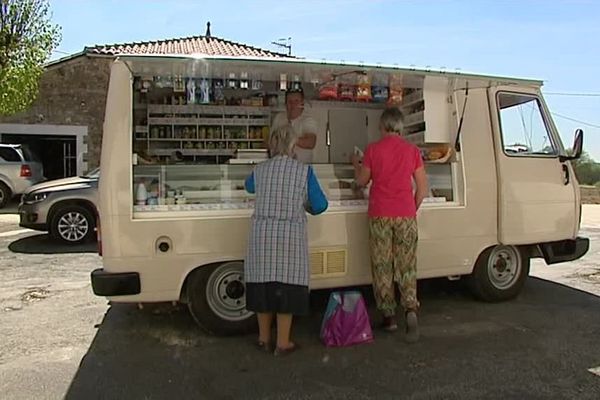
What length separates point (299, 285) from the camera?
4188 millimetres

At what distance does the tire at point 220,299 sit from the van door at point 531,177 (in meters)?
2.48

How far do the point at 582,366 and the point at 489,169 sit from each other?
1.95 m

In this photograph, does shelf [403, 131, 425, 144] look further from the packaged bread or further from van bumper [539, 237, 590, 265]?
van bumper [539, 237, 590, 265]

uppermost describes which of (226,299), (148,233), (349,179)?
(349,179)

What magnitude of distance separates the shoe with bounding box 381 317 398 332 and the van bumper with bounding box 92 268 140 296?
203 centimetres

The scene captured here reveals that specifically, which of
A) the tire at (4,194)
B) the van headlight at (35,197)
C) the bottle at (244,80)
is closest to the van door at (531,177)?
the bottle at (244,80)

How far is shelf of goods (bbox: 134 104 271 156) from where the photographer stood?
5.51 m

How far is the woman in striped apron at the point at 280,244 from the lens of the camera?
163 inches

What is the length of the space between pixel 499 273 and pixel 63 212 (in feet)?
22.5

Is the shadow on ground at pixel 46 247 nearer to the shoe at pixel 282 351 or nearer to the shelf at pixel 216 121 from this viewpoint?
the shelf at pixel 216 121

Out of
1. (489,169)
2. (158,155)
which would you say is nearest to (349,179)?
(489,169)

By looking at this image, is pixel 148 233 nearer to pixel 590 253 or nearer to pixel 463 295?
pixel 463 295

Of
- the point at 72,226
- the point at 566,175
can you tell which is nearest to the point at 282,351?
the point at 566,175

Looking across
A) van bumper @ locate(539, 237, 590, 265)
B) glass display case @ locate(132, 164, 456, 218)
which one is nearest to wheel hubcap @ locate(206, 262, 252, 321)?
glass display case @ locate(132, 164, 456, 218)
